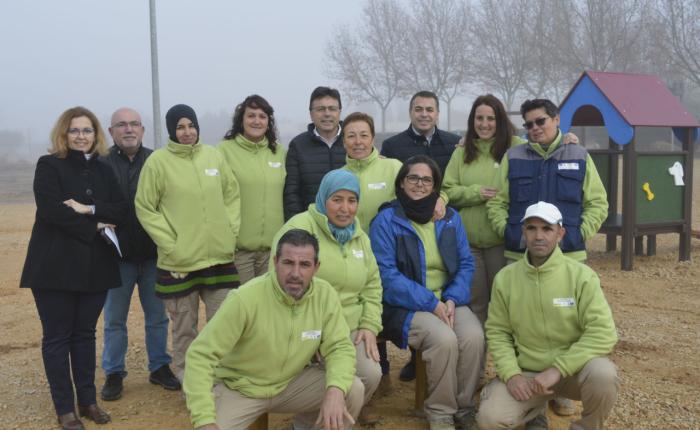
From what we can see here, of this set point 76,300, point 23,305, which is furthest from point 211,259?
point 23,305

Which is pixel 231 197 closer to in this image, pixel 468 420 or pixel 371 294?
pixel 371 294

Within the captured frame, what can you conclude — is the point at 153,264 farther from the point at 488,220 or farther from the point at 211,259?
the point at 488,220

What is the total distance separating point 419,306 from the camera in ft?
13.3

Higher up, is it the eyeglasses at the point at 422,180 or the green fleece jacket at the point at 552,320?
the eyeglasses at the point at 422,180

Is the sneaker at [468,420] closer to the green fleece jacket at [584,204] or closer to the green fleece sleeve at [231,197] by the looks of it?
the green fleece jacket at [584,204]

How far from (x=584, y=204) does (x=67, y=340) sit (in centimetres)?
Result: 335

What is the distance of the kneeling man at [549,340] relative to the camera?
3.55m

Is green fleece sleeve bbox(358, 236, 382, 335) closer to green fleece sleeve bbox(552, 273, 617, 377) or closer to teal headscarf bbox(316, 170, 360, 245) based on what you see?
teal headscarf bbox(316, 170, 360, 245)

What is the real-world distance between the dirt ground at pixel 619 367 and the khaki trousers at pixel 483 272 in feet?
2.53

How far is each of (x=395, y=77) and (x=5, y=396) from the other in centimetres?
4035

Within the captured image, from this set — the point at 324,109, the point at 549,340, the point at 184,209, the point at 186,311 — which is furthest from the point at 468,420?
the point at 324,109

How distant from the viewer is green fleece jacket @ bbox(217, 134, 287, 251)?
4699 millimetres

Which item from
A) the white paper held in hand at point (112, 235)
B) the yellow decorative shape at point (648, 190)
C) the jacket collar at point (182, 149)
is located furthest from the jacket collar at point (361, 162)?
the yellow decorative shape at point (648, 190)

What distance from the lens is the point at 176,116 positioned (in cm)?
432
